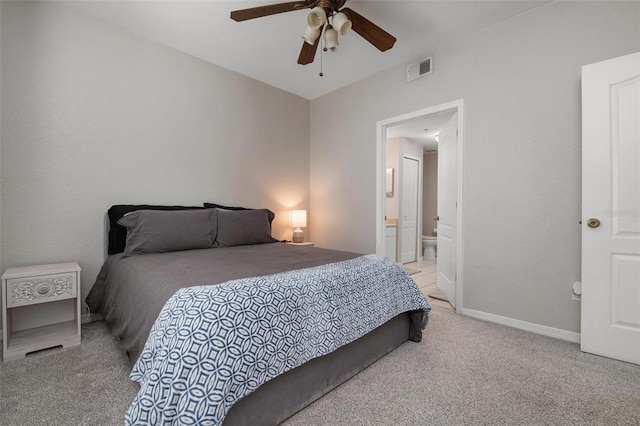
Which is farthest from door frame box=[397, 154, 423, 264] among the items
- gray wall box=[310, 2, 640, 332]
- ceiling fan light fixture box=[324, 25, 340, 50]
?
ceiling fan light fixture box=[324, 25, 340, 50]

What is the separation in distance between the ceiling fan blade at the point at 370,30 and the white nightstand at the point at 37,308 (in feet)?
9.22

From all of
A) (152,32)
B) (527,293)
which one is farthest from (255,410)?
(152,32)

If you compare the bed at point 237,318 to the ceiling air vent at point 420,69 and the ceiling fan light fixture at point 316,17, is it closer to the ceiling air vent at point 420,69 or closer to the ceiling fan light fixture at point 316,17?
the ceiling fan light fixture at point 316,17

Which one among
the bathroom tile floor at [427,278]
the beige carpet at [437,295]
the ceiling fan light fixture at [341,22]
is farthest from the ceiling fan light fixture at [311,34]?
the beige carpet at [437,295]

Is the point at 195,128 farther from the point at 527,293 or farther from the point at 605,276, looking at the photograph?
the point at 605,276

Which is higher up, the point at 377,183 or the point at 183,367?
the point at 377,183

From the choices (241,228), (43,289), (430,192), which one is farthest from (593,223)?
(430,192)

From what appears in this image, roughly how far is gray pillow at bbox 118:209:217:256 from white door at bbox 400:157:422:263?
3.90 metres

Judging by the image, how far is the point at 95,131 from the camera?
2672 millimetres

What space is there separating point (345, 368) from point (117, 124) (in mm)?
2948

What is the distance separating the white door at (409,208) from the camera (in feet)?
18.7

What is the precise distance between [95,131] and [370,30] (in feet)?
8.43

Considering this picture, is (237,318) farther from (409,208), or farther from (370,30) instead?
(409,208)

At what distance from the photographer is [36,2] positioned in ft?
7.86
